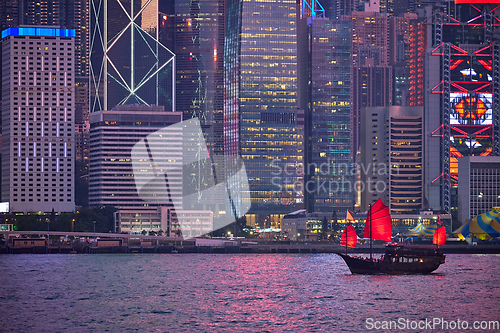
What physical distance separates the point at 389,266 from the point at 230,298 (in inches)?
1801

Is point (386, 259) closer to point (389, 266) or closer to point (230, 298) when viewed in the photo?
point (389, 266)

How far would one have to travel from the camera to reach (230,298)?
11712cm

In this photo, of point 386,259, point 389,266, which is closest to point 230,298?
point 389,266

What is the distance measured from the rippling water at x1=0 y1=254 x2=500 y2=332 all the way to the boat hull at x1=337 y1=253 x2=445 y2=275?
1987mm

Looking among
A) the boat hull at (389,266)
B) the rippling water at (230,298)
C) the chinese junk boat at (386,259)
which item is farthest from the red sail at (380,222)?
the rippling water at (230,298)

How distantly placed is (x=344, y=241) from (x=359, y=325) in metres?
73.0

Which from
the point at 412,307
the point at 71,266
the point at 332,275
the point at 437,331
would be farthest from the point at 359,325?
the point at 71,266

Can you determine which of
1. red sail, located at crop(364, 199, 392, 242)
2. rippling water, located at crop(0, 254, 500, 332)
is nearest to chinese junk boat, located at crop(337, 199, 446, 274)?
red sail, located at crop(364, 199, 392, 242)

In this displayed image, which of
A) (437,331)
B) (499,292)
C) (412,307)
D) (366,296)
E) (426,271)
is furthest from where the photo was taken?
(426,271)

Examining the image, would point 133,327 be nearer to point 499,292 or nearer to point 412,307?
point 412,307

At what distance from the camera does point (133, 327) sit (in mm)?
90938

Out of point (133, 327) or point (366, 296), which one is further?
point (366, 296)

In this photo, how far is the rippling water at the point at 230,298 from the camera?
3713 inches

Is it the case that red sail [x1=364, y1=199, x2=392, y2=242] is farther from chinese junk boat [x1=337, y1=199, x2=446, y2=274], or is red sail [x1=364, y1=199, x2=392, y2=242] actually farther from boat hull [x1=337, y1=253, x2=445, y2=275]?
boat hull [x1=337, y1=253, x2=445, y2=275]
